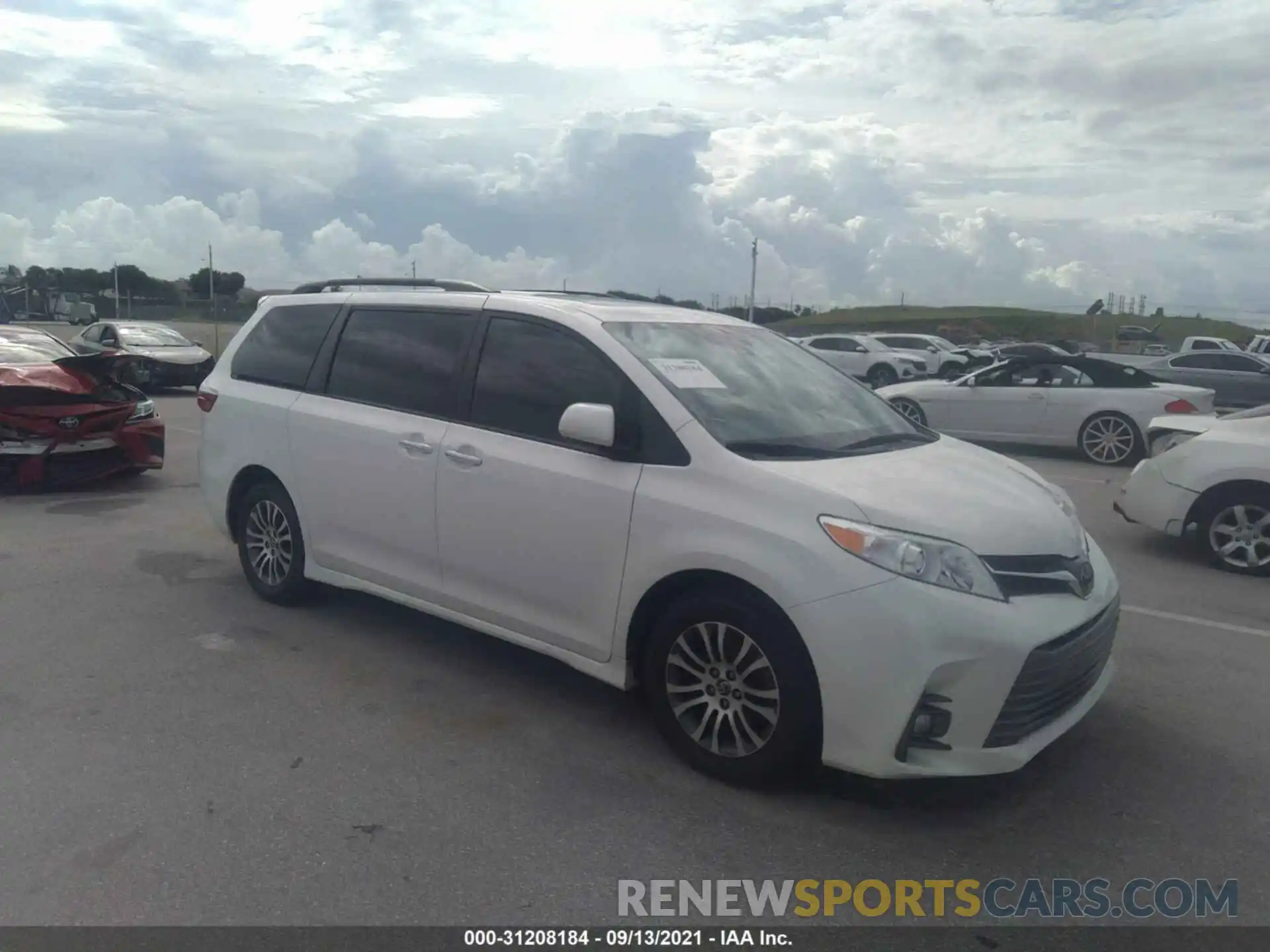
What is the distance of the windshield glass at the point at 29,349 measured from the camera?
10.0 meters

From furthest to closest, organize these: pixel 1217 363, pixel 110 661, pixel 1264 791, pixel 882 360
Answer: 1. pixel 882 360
2. pixel 1217 363
3. pixel 110 661
4. pixel 1264 791

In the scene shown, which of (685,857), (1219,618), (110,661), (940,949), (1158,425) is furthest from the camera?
(1158,425)

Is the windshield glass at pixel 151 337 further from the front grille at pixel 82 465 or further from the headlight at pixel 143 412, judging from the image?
the front grille at pixel 82 465

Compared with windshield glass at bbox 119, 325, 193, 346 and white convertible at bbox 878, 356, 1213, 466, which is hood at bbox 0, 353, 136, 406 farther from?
windshield glass at bbox 119, 325, 193, 346

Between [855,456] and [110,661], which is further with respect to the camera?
[110,661]

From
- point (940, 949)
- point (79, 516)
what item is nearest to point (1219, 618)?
point (940, 949)

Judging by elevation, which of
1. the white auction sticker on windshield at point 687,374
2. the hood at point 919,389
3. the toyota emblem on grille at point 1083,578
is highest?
the white auction sticker on windshield at point 687,374

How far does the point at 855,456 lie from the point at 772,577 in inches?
32.8

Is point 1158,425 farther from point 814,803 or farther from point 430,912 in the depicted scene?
point 430,912

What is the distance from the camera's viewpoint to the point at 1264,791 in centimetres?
408

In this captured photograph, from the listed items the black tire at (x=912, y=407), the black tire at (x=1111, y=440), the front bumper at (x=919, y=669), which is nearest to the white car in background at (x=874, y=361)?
the black tire at (x=912, y=407)

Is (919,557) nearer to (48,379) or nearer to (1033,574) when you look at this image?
(1033,574)

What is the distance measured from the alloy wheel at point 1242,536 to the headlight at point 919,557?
16.2 ft

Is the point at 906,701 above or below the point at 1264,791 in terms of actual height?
above
